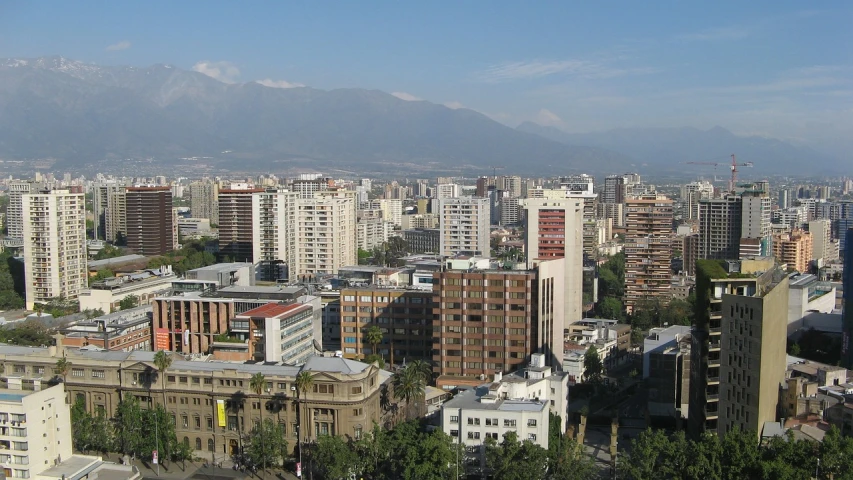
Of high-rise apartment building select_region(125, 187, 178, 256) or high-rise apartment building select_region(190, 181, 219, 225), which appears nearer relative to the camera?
high-rise apartment building select_region(125, 187, 178, 256)

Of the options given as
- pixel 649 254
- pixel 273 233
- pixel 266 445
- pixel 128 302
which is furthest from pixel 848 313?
pixel 273 233

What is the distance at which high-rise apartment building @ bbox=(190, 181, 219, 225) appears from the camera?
11462 centimetres

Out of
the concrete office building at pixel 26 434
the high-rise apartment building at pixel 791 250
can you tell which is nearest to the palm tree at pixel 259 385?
the concrete office building at pixel 26 434

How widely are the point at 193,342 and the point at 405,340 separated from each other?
8.98m

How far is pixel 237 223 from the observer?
246 feet

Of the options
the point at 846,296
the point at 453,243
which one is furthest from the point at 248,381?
the point at 453,243

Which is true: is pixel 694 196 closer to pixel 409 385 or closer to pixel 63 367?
pixel 409 385

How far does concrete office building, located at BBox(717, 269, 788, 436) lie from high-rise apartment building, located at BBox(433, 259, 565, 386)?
943cm

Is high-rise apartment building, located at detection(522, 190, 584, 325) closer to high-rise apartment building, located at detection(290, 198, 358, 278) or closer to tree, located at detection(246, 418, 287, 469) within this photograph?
high-rise apartment building, located at detection(290, 198, 358, 278)

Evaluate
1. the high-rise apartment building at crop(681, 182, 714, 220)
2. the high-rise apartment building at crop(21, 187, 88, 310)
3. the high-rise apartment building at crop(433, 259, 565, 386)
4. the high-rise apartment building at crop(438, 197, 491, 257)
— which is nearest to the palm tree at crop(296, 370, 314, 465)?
the high-rise apartment building at crop(433, 259, 565, 386)

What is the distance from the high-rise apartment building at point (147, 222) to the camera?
78.6 metres

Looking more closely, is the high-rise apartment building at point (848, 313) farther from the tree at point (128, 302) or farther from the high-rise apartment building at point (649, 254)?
the tree at point (128, 302)

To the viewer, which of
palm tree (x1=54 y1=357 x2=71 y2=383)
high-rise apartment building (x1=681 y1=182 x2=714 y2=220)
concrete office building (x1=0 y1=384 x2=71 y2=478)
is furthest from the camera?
high-rise apartment building (x1=681 y1=182 x2=714 y2=220)

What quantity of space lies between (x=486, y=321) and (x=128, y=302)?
80.4 ft
